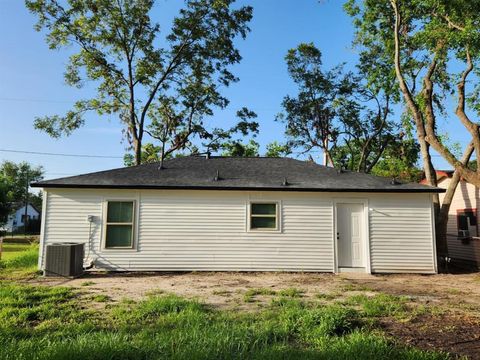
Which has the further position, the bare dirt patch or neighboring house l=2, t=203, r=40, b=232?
neighboring house l=2, t=203, r=40, b=232

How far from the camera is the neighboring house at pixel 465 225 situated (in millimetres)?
15281

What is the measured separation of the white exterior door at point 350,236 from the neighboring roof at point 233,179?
72 centimetres

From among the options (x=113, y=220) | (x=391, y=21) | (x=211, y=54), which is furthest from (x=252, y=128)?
(x=113, y=220)

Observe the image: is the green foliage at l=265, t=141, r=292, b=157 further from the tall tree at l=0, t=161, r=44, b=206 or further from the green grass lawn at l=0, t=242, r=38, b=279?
the tall tree at l=0, t=161, r=44, b=206

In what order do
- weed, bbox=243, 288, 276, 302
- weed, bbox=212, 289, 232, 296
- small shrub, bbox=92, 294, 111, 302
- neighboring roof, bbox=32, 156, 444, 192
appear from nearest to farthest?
small shrub, bbox=92, 294, 111, 302
weed, bbox=243, 288, 276, 302
weed, bbox=212, 289, 232, 296
neighboring roof, bbox=32, 156, 444, 192

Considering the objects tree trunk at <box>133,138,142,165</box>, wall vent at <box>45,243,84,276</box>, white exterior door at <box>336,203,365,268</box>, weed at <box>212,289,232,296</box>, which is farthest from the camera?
tree trunk at <box>133,138,142,165</box>

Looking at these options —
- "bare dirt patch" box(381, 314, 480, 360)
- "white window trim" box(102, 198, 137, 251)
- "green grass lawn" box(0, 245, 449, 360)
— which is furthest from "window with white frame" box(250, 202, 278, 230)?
"bare dirt patch" box(381, 314, 480, 360)

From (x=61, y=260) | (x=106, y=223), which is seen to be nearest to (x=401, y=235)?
(x=106, y=223)

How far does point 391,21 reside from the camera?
60.1ft

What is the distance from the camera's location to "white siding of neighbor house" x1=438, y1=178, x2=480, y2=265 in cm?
1517

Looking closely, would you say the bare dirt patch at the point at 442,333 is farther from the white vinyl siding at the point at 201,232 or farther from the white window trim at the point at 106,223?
the white window trim at the point at 106,223

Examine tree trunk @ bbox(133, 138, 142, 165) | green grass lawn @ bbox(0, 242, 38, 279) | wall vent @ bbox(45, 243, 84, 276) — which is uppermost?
tree trunk @ bbox(133, 138, 142, 165)

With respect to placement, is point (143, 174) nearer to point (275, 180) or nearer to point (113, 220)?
point (113, 220)

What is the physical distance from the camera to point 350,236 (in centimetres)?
1145
